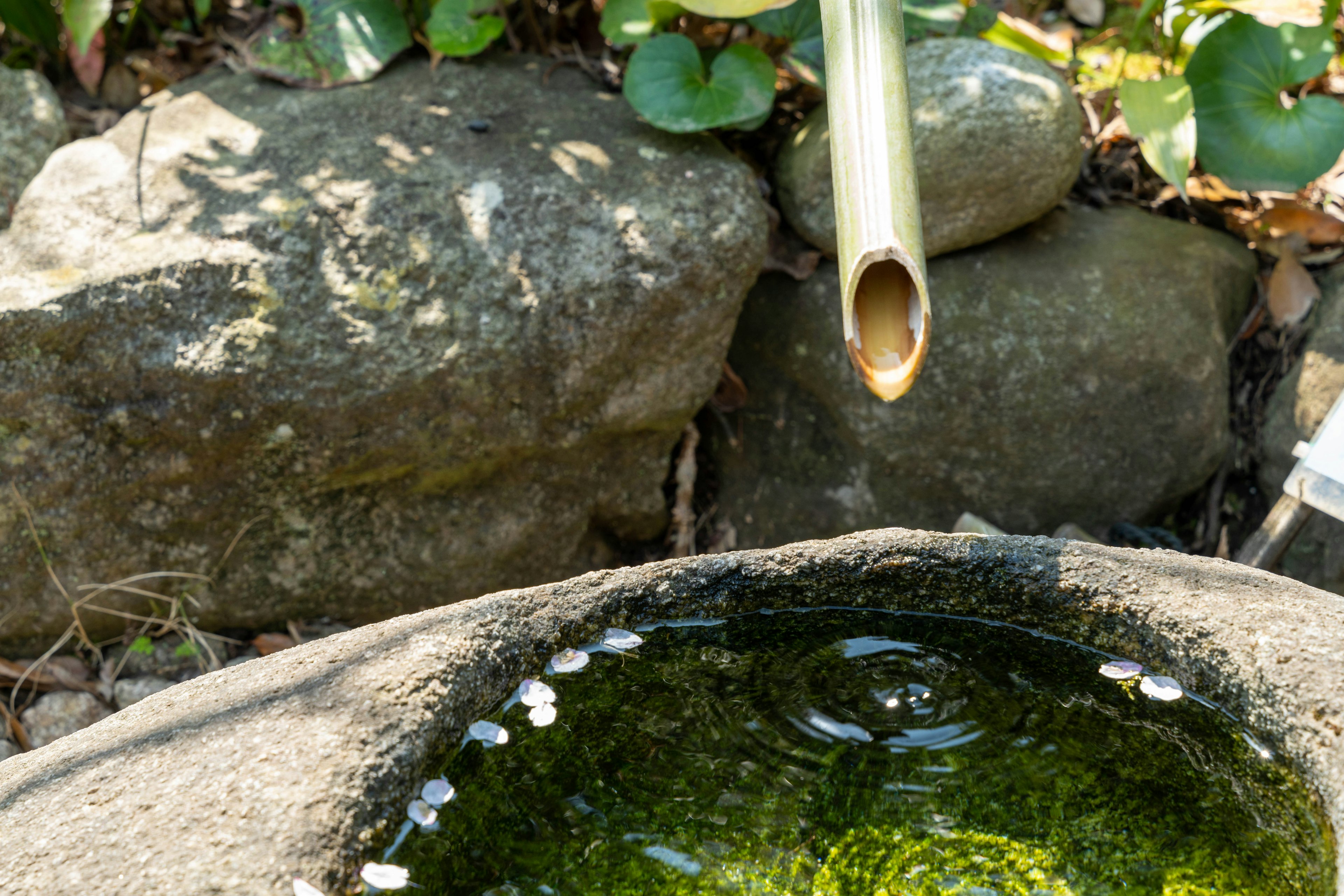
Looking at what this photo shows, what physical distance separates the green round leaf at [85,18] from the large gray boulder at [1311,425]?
3.07 m

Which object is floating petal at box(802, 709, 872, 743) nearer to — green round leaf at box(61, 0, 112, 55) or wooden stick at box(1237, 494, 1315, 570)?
wooden stick at box(1237, 494, 1315, 570)

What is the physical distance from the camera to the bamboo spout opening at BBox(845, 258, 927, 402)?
3.29 ft

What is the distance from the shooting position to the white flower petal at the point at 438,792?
1.05m

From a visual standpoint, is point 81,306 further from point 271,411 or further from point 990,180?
point 990,180

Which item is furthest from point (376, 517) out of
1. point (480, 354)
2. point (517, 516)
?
point (480, 354)

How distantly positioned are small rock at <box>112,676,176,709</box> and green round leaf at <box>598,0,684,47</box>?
185cm

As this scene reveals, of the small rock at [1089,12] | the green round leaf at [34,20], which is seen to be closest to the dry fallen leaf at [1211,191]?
the small rock at [1089,12]

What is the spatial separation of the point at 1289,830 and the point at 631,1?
2173 mm

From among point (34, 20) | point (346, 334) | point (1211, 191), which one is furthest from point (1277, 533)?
point (34, 20)

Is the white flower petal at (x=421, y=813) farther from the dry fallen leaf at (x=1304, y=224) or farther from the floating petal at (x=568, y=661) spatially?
the dry fallen leaf at (x=1304, y=224)

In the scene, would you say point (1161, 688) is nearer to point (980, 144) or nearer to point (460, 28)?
point (980, 144)

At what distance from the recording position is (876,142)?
100 centimetres

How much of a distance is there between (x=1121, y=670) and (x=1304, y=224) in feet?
6.58

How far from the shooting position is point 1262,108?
2.43 m
